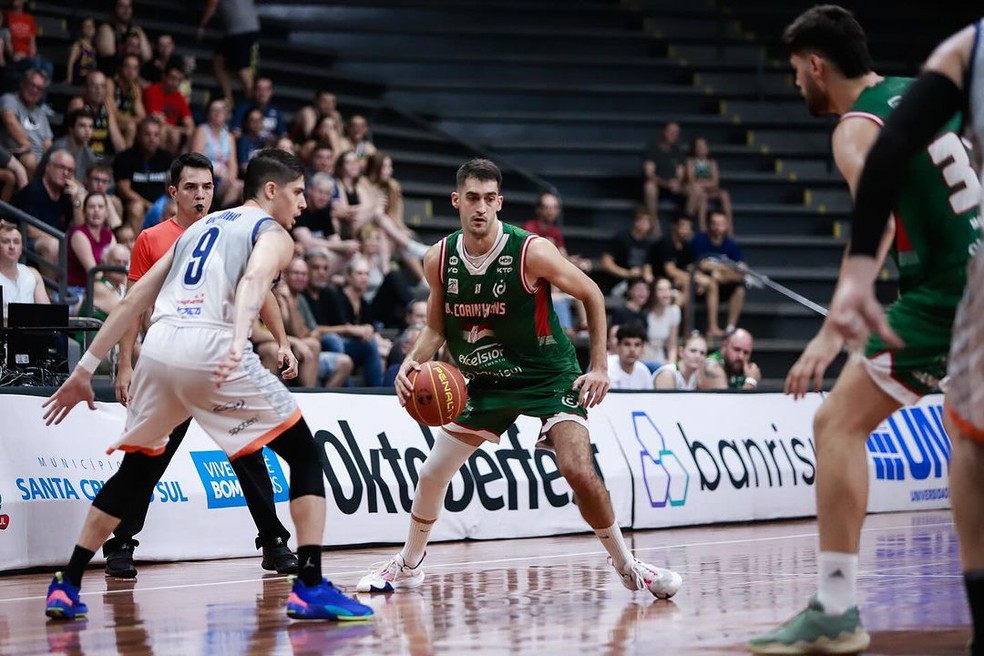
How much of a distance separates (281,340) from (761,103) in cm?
1572

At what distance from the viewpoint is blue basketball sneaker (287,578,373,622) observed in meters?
6.07

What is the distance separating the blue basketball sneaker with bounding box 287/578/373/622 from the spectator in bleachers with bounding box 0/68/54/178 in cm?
861

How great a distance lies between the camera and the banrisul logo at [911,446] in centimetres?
A: 1259

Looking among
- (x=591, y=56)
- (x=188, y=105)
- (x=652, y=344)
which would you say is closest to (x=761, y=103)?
(x=591, y=56)

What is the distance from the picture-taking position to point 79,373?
616cm

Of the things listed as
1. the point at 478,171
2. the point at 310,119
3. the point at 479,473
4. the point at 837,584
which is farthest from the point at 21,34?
the point at 837,584

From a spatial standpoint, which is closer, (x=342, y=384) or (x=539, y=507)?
(x=539, y=507)

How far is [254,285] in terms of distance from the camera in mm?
5879

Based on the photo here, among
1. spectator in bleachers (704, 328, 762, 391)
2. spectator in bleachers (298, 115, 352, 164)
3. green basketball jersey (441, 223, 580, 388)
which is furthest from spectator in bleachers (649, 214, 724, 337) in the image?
green basketball jersey (441, 223, 580, 388)

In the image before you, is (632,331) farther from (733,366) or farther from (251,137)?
(251,137)

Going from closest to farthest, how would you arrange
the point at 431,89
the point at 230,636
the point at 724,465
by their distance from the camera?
the point at 230,636
the point at 724,465
the point at 431,89

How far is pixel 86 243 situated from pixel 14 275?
4.40 feet

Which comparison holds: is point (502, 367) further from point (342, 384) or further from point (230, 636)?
point (342, 384)

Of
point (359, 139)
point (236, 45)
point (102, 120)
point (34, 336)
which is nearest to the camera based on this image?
point (34, 336)
